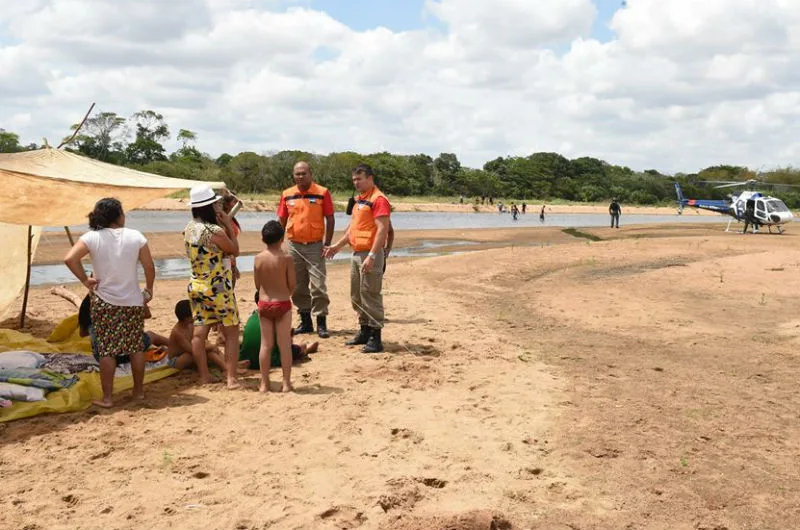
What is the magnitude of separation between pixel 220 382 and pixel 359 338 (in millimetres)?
1979

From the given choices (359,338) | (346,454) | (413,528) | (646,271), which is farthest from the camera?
(646,271)

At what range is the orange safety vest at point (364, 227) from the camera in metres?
7.27

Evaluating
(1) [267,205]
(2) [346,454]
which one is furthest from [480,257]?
(1) [267,205]

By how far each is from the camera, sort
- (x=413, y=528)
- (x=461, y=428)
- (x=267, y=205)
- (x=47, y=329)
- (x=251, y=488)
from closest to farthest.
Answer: (x=413, y=528), (x=251, y=488), (x=461, y=428), (x=47, y=329), (x=267, y=205)

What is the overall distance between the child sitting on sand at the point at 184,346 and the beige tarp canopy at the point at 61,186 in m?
1.29

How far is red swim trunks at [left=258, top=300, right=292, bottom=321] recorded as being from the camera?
580 cm

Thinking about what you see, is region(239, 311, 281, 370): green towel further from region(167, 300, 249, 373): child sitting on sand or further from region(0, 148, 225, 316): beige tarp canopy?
region(0, 148, 225, 316): beige tarp canopy

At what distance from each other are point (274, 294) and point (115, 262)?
129cm

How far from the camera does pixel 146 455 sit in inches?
183

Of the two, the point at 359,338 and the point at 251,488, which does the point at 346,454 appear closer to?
the point at 251,488

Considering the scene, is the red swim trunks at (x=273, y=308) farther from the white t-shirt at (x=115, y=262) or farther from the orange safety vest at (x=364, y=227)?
the orange safety vest at (x=364, y=227)

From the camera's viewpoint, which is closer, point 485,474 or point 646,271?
point 485,474

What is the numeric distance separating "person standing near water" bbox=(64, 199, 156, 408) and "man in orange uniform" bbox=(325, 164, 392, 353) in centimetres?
233

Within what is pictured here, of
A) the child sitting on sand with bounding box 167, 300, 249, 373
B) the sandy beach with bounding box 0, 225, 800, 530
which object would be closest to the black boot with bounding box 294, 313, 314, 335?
the sandy beach with bounding box 0, 225, 800, 530
